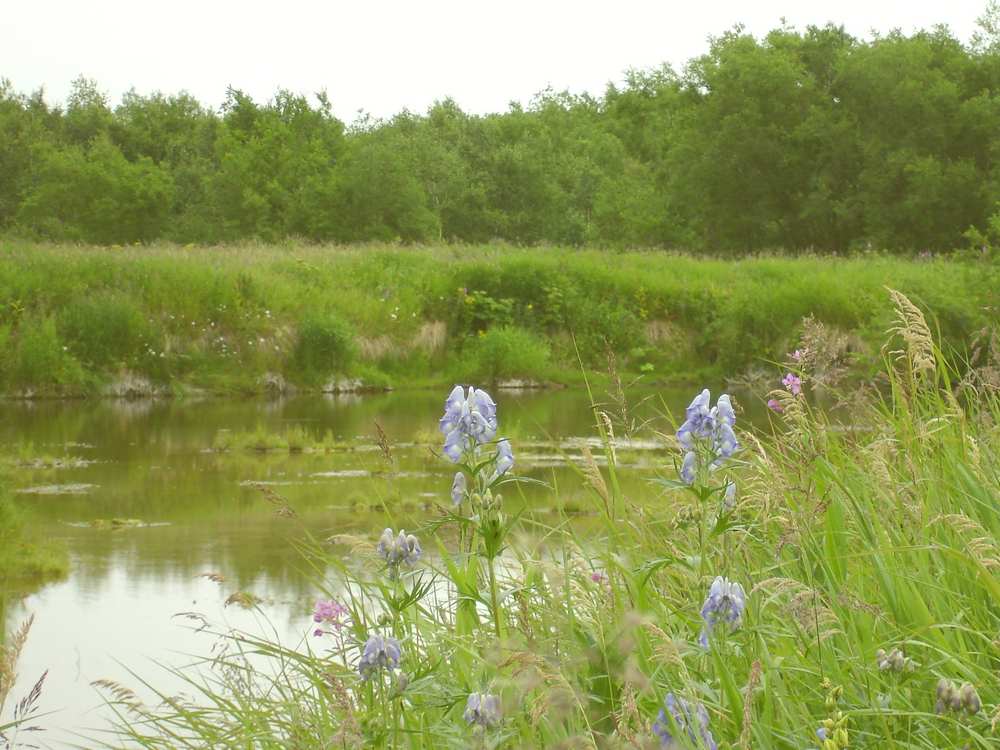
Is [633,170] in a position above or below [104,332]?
above

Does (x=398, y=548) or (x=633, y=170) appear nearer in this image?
(x=398, y=548)

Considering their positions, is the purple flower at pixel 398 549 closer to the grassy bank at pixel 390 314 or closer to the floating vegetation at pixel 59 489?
the floating vegetation at pixel 59 489

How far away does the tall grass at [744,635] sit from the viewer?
2.00 m

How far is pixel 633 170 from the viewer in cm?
4641

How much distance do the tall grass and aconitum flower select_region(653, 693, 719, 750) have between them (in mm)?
14

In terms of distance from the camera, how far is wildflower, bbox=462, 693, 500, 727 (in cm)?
187

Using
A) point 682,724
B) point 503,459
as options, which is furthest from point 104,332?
point 682,724

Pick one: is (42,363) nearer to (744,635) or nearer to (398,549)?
(398,549)

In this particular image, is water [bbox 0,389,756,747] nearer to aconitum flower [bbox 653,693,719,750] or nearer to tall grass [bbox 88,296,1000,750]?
tall grass [bbox 88,296,1000,750]

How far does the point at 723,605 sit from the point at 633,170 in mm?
45323

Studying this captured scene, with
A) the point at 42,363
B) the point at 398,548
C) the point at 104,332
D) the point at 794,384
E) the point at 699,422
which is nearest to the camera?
the point at 699,422

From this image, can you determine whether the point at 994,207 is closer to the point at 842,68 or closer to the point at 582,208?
the point at 842,68

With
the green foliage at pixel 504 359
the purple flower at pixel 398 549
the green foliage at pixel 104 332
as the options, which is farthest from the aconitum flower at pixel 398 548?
the green foliage at pixel 504 359

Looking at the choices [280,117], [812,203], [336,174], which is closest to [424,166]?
[280,117]
